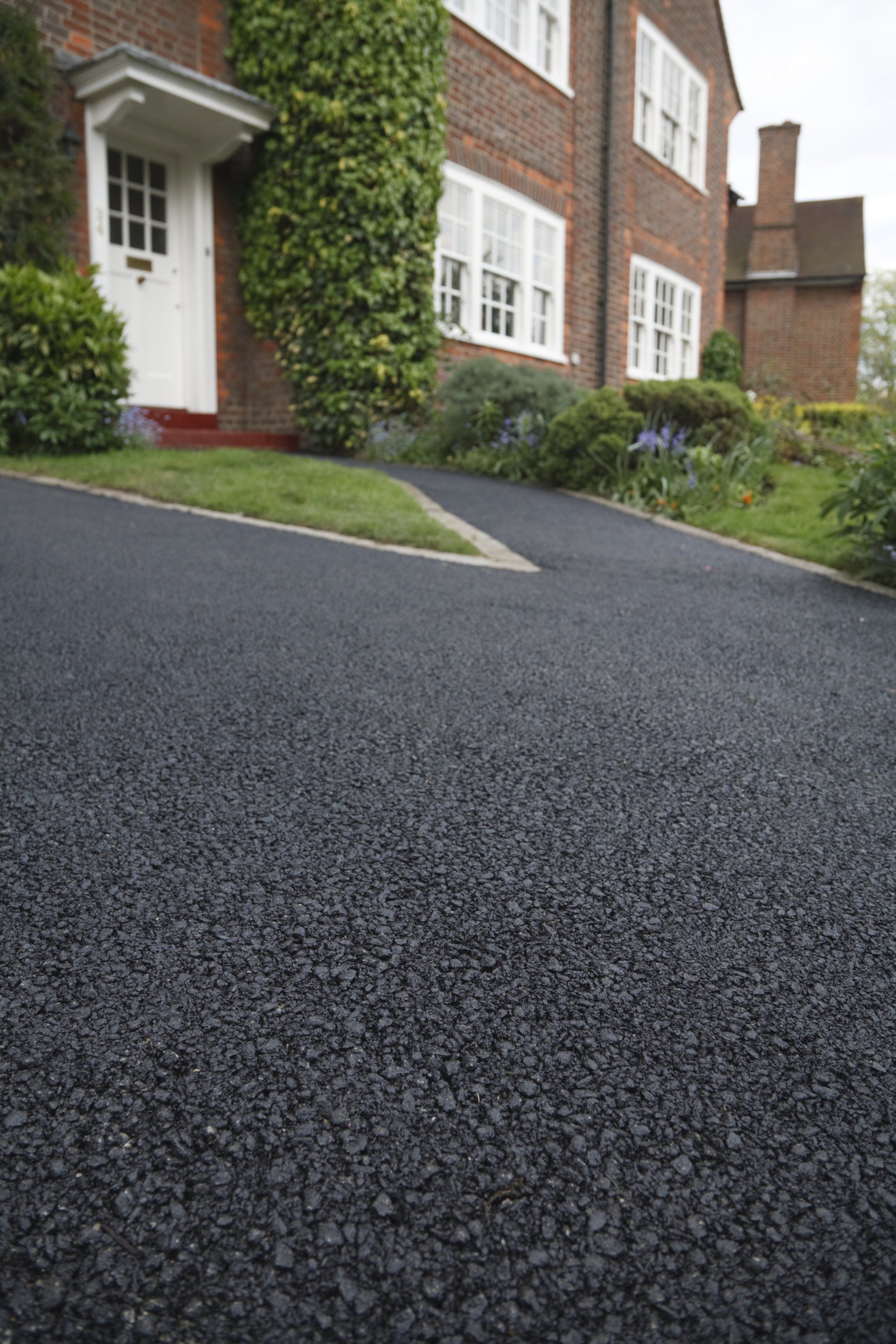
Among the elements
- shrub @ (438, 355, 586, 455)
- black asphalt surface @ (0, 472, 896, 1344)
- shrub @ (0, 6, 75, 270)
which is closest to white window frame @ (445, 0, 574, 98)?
shrub @ (438, 355, 586, 455)

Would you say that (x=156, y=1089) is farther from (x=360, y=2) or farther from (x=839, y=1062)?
(x=360, y=2)

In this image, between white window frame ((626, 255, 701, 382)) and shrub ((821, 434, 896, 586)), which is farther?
white window frame ((626, 255, 701, 382))

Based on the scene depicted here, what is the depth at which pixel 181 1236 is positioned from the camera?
3.17ft

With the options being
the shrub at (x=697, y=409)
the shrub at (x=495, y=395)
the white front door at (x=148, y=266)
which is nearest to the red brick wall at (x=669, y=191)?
the shrub at (x=495, y=395)

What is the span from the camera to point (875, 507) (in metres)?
4.57

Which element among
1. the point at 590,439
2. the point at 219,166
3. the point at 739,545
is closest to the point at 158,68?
the point at 219,166

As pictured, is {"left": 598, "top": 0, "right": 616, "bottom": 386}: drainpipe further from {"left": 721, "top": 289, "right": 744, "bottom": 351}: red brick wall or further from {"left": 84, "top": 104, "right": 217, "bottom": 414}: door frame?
{"left": 721, "top": 289, "right": 744, "bottom": 351}: red brick wall

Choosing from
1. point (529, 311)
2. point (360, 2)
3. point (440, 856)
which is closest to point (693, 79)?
point (529, 311)

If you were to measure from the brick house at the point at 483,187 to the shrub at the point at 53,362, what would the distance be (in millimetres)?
1229

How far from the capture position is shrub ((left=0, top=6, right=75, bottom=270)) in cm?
725

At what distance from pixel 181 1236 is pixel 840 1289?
674mm

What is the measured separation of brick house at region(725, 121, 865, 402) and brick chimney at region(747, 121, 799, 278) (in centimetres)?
2

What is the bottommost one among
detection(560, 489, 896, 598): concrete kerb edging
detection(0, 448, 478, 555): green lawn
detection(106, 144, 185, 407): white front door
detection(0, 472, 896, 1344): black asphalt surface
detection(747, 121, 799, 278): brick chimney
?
detection(0, 472, 896, 1344): black asphalt surface

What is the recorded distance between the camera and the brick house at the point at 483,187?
841cm
